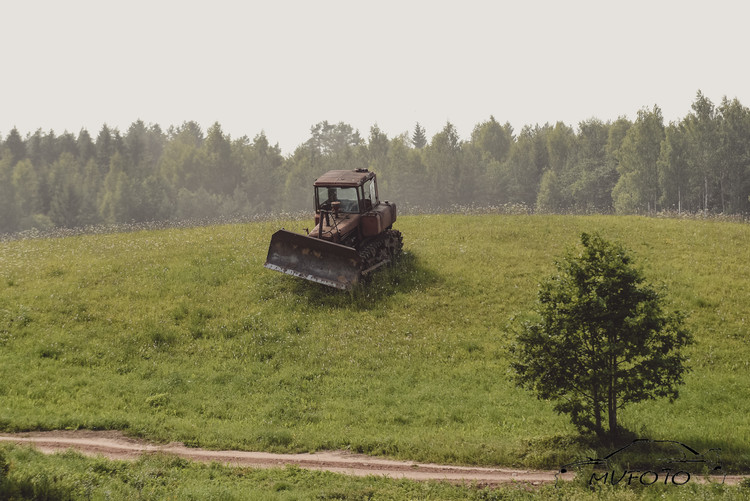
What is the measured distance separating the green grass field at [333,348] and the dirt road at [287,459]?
35 centimetres

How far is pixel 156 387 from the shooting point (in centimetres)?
1656

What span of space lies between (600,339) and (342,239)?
12.2 meters

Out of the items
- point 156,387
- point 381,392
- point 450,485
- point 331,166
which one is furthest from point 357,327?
point 331,166

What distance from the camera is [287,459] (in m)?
12.6

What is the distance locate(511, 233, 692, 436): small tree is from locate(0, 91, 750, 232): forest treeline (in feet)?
173

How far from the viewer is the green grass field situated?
13742mm

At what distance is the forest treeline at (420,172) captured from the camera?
62969 millimetres

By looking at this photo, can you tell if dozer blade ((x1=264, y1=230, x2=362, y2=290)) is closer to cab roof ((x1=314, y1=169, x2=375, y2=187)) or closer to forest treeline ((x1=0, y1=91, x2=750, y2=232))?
Result: cab roof ((x1=314, y1=169, x2=375, y2=187))

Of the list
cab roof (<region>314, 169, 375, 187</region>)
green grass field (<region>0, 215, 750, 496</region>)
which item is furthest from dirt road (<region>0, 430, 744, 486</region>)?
cab roof (<region>314, 169, 375, 187</region>)

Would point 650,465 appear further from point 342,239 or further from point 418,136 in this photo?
point 418,136

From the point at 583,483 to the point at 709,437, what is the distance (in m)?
4.03

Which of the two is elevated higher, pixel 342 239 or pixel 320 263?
pixel 342 239

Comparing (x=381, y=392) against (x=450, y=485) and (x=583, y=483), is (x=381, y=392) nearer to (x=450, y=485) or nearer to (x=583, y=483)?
(x=450, y=485)

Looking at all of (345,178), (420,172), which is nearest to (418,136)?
(420,172)
